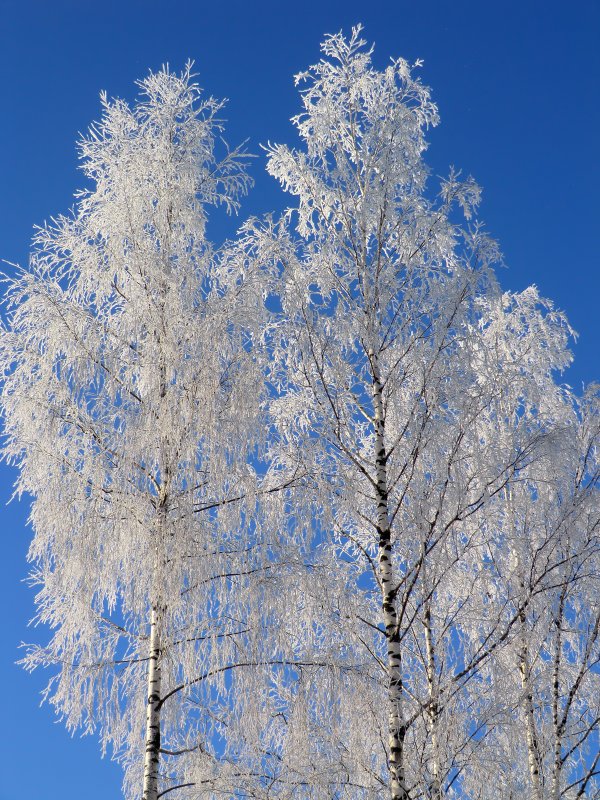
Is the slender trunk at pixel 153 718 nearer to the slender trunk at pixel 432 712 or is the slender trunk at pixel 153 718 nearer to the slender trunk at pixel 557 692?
the slender trunk at pixel 432 712

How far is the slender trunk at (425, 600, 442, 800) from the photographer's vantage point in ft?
21.6

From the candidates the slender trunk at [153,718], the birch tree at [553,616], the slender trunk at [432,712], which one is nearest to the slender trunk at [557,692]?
the birch tree at [553,616]

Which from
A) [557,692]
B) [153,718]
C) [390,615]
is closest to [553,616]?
[557,692]

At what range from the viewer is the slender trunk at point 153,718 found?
23.6 feet

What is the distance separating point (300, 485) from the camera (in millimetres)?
7512

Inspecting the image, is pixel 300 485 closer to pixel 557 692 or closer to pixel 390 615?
pixel 390 615

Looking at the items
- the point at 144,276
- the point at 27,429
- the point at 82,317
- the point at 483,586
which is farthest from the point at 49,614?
the point at 483,586

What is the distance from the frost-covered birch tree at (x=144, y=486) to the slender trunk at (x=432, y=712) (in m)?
1.52

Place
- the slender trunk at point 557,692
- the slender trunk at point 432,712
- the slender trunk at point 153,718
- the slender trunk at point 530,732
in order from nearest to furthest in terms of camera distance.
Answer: the slender trunk at point 432,712 → the slender trunk at point 153,718 → the slender trunk at point 530,732 → the slender trunk at point 557,692

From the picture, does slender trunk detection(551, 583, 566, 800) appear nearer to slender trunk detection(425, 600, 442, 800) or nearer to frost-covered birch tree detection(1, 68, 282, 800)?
slender trunk detection(425, 600, 442, 800)

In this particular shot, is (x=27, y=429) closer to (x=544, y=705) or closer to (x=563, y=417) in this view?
(x=544, y=705)

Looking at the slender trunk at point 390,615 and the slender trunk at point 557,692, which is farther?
the slender trunk at point 557,692

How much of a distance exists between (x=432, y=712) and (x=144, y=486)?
121 inches

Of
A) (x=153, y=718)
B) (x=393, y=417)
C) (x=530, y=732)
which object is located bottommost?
(x=153, y=718)
